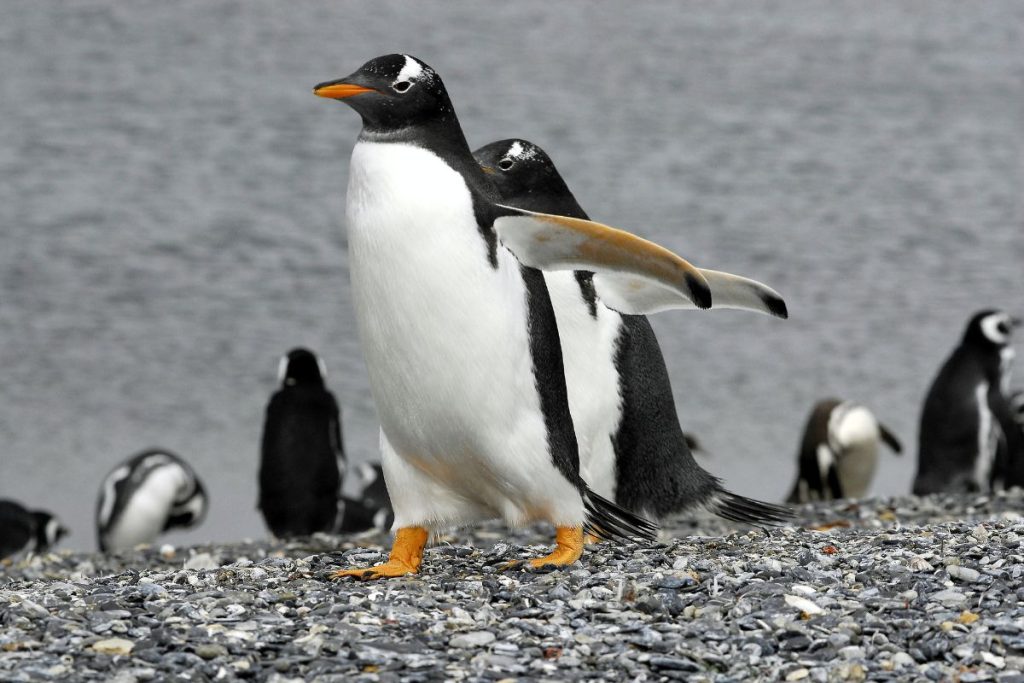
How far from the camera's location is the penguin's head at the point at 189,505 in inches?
368

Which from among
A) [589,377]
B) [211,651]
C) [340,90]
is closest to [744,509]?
[589,377]

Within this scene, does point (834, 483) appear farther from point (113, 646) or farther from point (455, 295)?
point (113, 646)

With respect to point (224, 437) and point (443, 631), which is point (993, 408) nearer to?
point (224, 437)

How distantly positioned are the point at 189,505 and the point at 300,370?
154 cm

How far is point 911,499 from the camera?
7.61 meters

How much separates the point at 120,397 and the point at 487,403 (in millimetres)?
10050

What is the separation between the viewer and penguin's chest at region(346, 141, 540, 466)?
12.5 feet

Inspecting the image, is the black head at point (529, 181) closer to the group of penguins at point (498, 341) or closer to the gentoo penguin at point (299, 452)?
the group of penguins at point (498, 341)

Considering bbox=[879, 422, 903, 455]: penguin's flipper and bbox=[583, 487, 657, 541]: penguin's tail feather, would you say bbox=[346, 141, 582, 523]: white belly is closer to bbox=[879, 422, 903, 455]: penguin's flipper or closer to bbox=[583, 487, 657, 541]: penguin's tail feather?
bbox=[583, 487, 657, 541]: penguin's tail feather

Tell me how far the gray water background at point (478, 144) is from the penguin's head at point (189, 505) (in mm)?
583

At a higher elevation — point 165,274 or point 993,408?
point 165,274

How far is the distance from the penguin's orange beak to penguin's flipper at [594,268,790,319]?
0.80m

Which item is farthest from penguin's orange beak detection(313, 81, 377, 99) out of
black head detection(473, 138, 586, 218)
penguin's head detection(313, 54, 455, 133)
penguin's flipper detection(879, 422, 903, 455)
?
penguin's flipper detection(879, 422, 903, 455)

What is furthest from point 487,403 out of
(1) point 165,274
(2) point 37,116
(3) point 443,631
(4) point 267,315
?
(2) point 37,116
